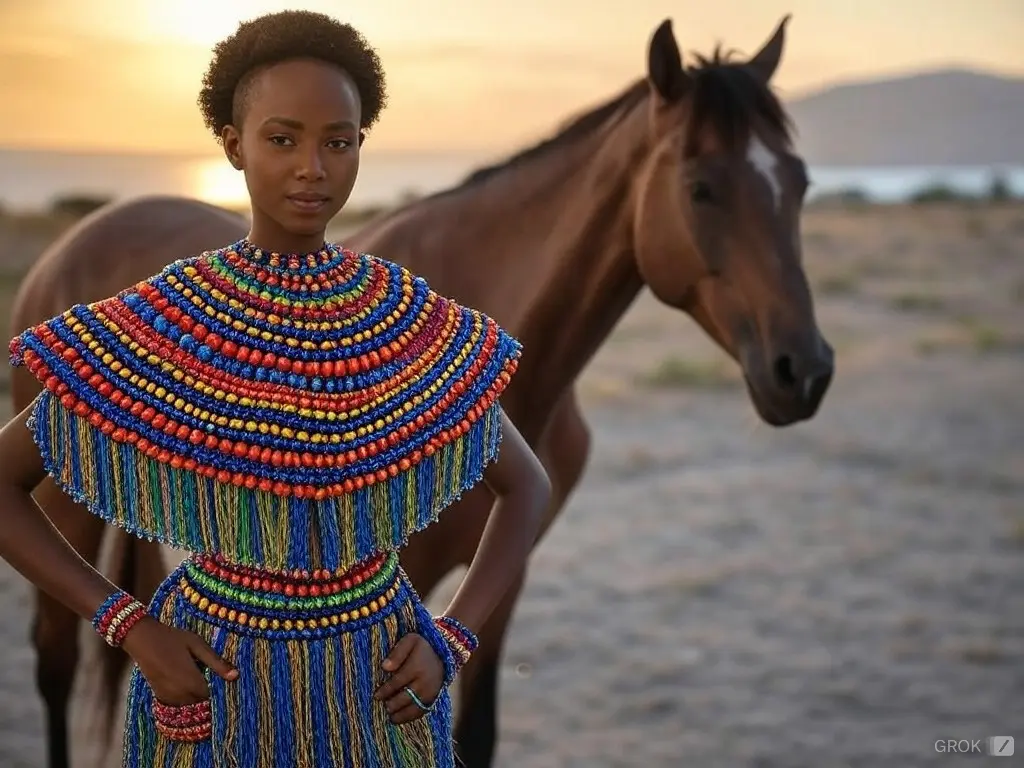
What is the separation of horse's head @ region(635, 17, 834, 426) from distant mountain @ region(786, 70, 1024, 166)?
42.1 meters

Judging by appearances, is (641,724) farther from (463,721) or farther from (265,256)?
(265,256)

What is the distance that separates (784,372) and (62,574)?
5.08ft

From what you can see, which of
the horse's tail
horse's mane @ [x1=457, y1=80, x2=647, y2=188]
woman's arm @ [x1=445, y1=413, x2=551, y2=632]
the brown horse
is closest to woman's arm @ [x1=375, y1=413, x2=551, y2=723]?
woman's arm @ [x1=445, y1=413, x2=551, y2=632]

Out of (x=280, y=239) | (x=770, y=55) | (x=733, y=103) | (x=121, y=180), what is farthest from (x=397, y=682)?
(x=121, y=180)

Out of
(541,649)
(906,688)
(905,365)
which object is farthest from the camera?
(905,365)

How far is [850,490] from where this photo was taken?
5.82 metres

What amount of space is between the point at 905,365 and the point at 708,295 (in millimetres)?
7077

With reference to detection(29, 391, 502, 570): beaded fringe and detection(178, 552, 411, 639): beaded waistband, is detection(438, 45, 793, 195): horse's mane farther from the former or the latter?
detection(178, 552, 411, 639): beaded waistband

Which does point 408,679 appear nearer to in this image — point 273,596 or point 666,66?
point 273,596

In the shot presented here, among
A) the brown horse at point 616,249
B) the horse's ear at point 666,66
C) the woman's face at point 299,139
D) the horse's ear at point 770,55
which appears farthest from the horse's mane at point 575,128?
the woman's face at point 299,139

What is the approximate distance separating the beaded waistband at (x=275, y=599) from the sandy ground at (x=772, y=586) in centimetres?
212

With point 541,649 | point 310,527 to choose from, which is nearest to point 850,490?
point 541,649

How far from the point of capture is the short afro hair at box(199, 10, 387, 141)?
47.3 inches

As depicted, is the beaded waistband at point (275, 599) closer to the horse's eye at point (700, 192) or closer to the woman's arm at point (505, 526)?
the woman's arm at point (505, 526)
